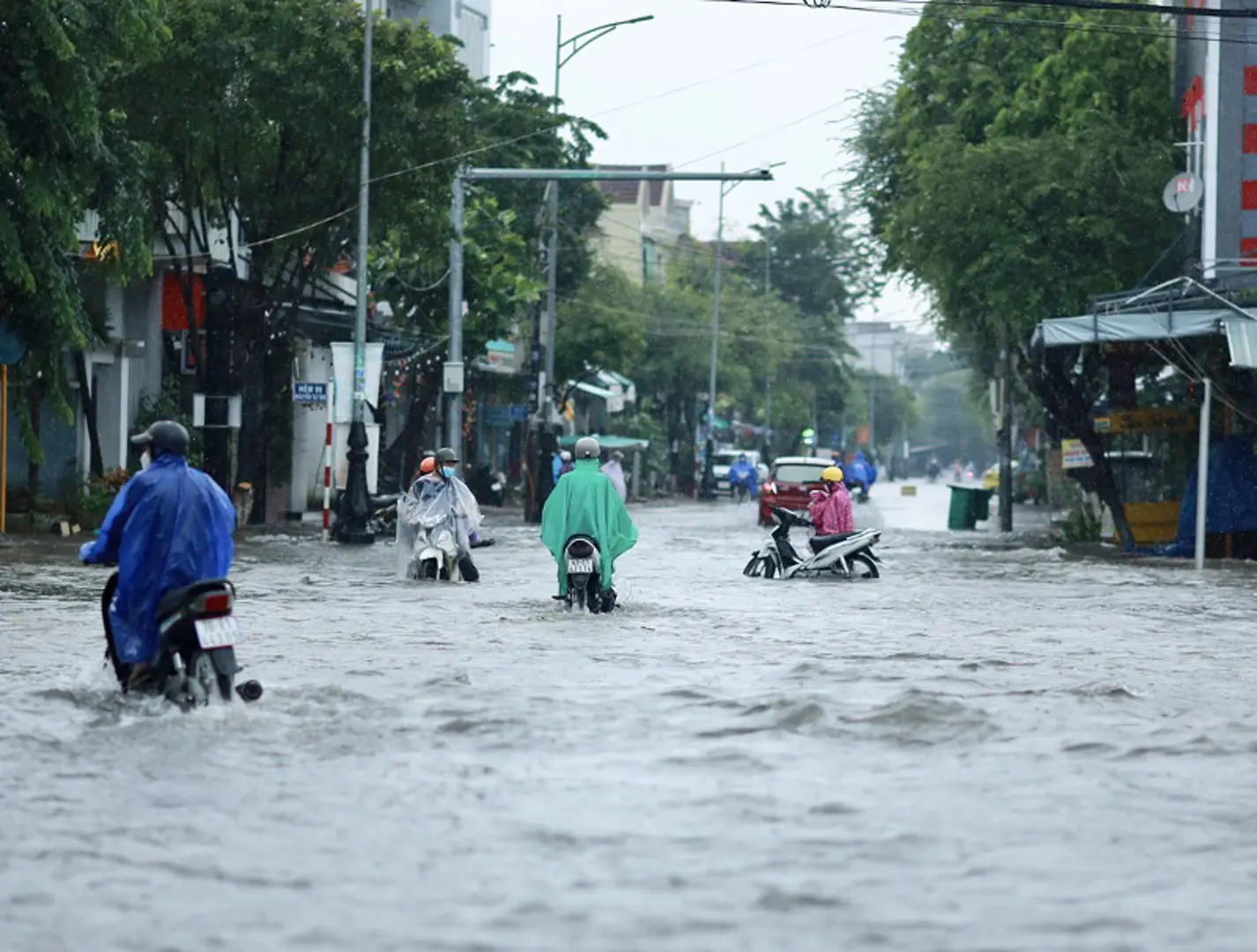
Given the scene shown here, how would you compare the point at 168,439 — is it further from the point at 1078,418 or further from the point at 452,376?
the point at 452,376

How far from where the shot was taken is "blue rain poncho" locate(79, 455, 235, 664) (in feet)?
39.3

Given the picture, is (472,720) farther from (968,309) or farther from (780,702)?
(968,309)

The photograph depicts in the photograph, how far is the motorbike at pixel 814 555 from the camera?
27.8 metres

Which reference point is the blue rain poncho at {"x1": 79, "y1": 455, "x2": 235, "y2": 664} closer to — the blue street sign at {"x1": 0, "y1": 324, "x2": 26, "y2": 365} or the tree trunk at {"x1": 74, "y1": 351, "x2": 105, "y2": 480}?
the blue street sign at {"x1": 0, "y1": 324, "x2": 26, "y2": 365}

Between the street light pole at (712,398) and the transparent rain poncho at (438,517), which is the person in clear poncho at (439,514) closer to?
the transparent rain poncho at (438,517)

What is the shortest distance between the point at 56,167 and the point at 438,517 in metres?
6.89

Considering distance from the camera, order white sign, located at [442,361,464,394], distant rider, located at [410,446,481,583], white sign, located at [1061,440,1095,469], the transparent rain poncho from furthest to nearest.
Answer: white sign, located at [442,361,464,394]
white sign, located at [1061,440,1095,469]
the transparent rain poncho
distant rider, located at [410,446,481,583]

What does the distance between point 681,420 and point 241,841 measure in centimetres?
8545

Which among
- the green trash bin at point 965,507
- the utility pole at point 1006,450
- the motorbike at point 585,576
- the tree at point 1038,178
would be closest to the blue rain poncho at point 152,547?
the motorbike at point 585,576

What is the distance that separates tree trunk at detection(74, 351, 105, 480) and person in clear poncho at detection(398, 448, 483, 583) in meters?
12.5

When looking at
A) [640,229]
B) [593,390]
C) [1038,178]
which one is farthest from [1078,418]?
[640,229]

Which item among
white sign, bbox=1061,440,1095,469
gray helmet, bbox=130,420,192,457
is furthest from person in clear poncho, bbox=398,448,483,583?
white sign, bbox=1061,440,1095,469

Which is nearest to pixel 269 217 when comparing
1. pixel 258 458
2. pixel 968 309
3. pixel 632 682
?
pixel 258 458

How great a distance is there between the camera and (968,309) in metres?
41.4
